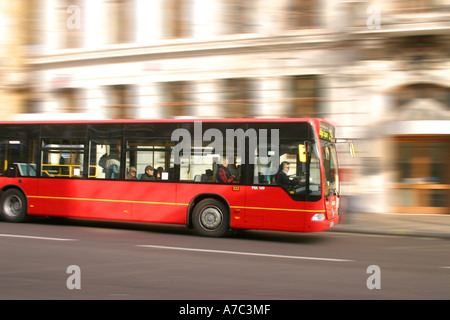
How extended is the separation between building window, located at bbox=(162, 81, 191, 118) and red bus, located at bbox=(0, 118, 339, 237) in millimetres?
8328

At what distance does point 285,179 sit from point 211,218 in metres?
1.81

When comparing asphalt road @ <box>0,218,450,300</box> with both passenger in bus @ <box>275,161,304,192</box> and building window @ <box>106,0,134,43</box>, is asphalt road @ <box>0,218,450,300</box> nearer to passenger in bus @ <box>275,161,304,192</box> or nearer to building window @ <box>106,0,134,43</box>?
passenger in bus @ <box>275,161,304,192</box>

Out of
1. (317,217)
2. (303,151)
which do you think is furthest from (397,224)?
(303,151)

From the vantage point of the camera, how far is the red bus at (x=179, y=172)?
35.9 feet

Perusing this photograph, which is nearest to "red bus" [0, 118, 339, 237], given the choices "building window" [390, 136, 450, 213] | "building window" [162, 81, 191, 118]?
"building window" [390, 136, 450, 213]

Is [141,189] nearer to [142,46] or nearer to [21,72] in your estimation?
[142,46]

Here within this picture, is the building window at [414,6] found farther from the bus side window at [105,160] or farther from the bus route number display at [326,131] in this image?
the bus side window at [105,160]

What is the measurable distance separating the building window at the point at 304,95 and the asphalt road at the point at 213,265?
23.7 feet

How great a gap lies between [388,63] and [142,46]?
9382 millimetres

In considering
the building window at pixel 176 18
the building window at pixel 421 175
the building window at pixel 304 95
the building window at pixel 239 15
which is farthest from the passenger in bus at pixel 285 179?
the building window at pixel 176 18

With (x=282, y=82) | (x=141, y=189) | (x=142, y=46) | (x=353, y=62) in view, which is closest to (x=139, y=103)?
(x=142, y=46)

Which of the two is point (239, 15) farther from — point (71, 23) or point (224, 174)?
point (224, 174)

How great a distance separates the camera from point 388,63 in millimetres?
17484

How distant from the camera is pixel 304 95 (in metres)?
19.1
